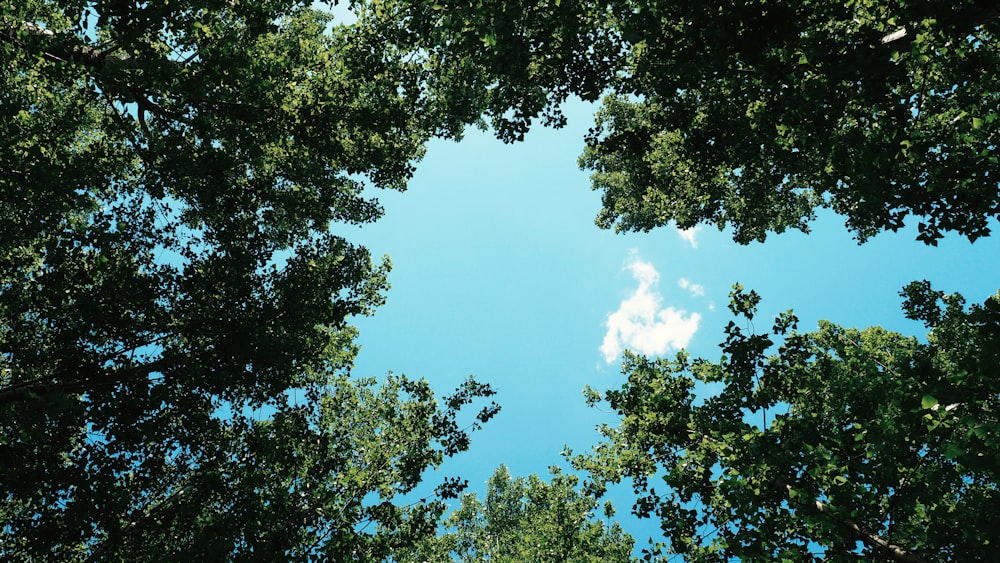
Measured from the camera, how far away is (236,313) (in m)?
9.31

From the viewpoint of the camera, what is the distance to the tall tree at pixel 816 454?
17.5ft

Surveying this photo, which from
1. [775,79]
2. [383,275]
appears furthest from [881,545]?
[383,275]

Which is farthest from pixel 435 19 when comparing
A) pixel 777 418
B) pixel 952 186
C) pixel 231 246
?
pixel 777 418

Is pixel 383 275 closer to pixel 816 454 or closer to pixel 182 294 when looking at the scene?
pixel 182 294

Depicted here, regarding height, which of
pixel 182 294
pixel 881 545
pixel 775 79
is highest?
pixel 775 79

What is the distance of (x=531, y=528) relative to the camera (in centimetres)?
1357

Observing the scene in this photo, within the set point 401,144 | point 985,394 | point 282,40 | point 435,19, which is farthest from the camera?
point 282,40

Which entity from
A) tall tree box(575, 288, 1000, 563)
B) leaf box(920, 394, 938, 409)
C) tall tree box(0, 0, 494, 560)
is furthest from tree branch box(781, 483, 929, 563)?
tall tree box(0, 0, 494, 560)

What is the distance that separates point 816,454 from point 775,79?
560 centimetres

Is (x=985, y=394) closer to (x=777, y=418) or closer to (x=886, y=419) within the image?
(x=886, y=419)

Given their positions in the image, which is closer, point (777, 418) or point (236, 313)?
point (777, 418)

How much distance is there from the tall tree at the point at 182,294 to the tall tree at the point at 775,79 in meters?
2.89

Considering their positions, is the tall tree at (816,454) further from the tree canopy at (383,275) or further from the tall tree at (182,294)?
the tall tree at (182,294)

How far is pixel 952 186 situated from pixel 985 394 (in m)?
2.80
